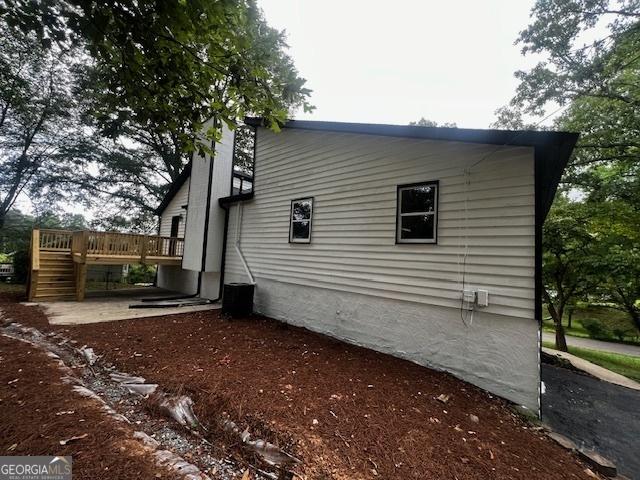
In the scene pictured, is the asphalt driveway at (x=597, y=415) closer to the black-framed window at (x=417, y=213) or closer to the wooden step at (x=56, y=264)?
the black-framed window at (x=417, y=213)

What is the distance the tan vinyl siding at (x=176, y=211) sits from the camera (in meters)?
13.4

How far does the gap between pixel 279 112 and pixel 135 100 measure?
1851mm

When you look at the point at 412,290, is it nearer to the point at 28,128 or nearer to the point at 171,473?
the point at 171,473

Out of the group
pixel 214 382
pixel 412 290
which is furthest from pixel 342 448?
pixel 412 290

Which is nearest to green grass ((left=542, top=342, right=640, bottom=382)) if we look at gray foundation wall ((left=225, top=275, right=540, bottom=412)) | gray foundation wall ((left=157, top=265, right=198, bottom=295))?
gray foundation wall ((left=225, top=275, right=540, bottom=412))

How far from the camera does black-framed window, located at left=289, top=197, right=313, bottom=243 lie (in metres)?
7.13

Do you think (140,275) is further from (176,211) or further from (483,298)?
(483,298)

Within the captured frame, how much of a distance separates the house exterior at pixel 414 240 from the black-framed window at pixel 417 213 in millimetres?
19

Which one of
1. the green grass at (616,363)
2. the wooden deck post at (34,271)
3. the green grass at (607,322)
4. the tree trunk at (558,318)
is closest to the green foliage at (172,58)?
the wooden deck post at (34,271)

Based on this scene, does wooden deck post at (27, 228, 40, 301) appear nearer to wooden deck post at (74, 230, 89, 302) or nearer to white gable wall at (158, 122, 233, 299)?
wooden deck post at (74, 230, 89, 302)

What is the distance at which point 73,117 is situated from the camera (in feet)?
52.2

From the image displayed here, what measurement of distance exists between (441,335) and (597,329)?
78.5 ft

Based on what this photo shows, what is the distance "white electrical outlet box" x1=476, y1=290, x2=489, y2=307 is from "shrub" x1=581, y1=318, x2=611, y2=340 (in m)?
23.8

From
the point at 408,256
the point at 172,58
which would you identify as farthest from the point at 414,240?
the point at 172,58
